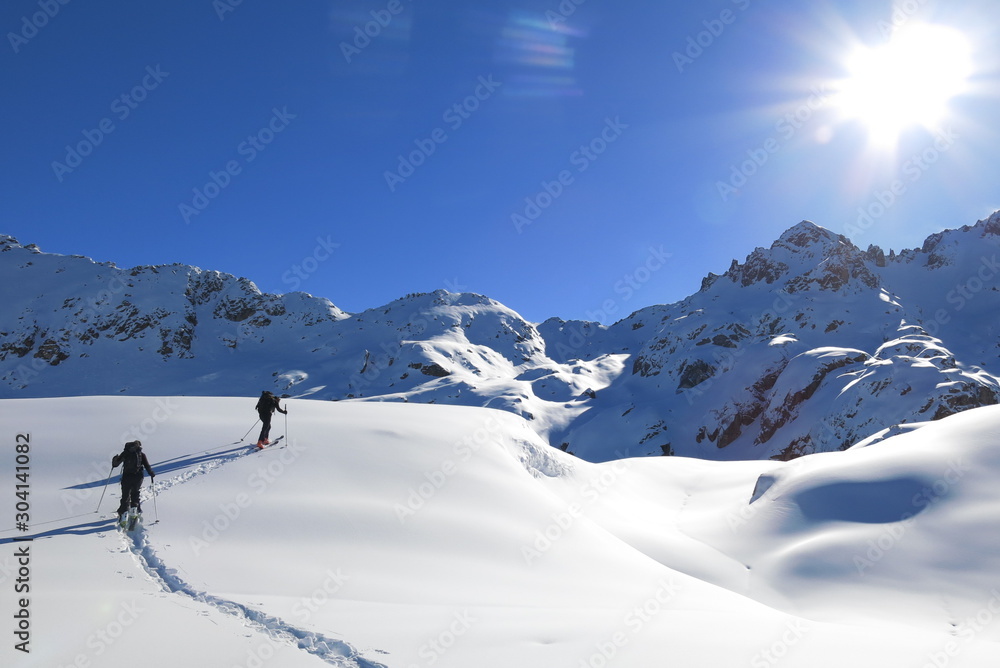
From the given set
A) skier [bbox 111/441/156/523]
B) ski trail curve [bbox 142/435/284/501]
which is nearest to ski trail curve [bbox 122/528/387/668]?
skier [bbox 111/441/156/523]

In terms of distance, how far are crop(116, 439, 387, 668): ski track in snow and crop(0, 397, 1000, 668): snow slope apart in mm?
35

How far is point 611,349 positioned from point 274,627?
172 metres

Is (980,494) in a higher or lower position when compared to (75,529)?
higher

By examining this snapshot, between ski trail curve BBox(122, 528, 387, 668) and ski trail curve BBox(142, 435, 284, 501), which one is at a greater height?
ski trail curve BBox(142, 435, 284, 501)

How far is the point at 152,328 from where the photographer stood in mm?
128625

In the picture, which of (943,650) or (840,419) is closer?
(943,650)

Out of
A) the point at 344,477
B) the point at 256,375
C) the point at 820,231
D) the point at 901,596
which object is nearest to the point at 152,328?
→ the point at 256,375

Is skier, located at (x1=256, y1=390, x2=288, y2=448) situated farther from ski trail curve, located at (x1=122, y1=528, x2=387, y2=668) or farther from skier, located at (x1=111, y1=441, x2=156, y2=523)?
ski trail curve, located at (x1=122, y1=528, x2=387, y2=668)

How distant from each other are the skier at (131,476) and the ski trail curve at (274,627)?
8.08 ft

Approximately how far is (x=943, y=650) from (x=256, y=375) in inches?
4972

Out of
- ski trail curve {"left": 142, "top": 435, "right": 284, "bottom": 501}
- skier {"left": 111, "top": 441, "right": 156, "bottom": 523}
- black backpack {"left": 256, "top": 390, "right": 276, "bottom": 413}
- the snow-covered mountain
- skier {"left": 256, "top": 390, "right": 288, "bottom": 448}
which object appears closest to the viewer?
skier {"left": 111, "top": 441, "right": 156, "bottom": 523}

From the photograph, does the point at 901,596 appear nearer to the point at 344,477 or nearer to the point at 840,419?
the point at 344,477

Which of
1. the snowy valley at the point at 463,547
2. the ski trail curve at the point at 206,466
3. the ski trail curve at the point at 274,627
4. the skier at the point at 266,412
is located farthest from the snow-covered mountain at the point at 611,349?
the ski trail curve at the point at 274,627

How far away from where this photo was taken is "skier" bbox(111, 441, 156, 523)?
9102mm
